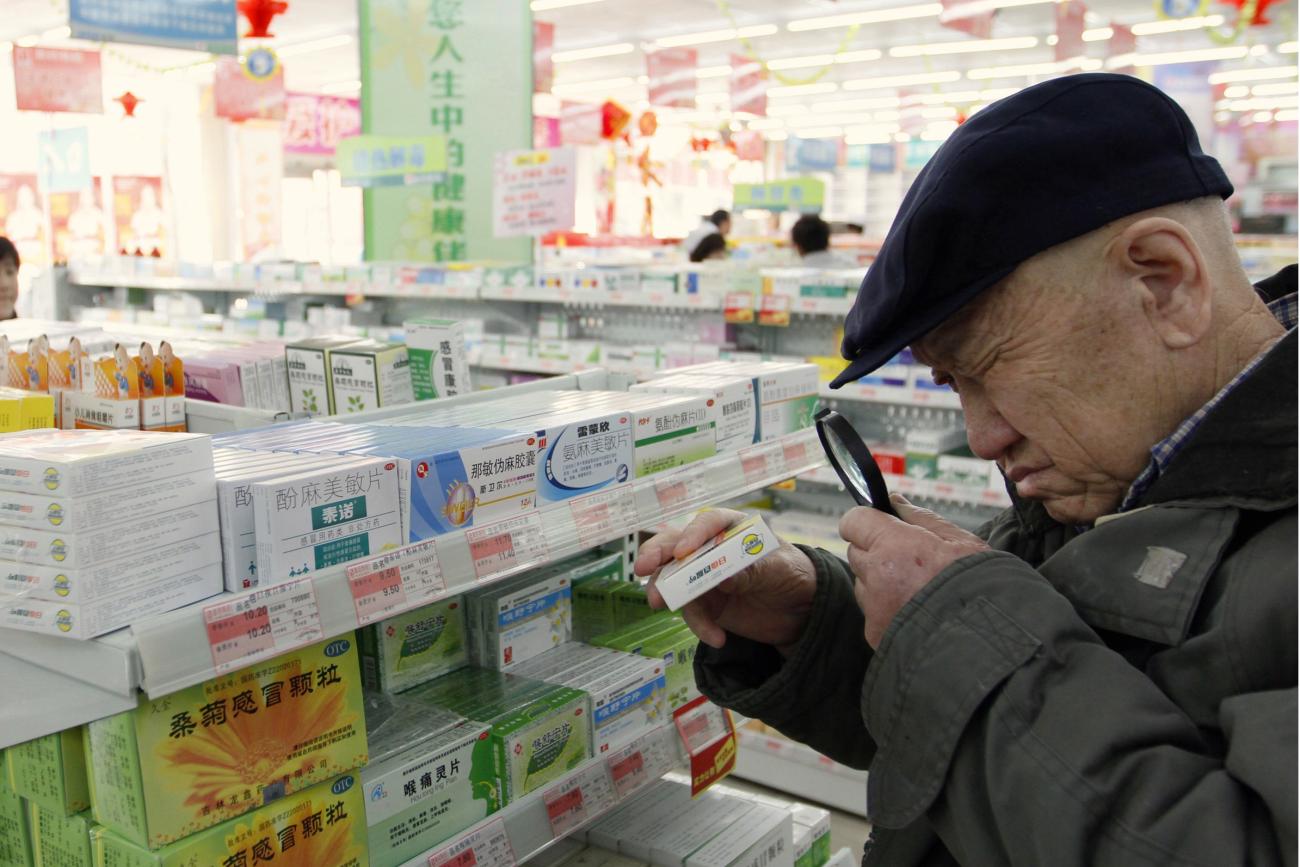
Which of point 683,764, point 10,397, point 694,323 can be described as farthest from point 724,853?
point 694,323

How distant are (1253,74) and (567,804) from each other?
17.7 m

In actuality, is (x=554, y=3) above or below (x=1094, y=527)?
above

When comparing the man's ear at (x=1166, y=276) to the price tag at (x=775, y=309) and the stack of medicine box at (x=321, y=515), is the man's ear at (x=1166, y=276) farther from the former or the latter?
the price tag at (x=775, y=309)

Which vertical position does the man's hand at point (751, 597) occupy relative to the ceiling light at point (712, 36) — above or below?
below

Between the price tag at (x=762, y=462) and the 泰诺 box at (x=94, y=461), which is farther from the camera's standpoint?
the price tag at (x=762, y=462)

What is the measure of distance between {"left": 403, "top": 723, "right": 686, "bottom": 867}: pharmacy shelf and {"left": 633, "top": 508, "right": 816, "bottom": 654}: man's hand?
0.60 m

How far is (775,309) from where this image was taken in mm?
4477

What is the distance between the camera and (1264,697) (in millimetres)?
773

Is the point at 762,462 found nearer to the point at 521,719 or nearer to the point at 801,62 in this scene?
the point at 521,719

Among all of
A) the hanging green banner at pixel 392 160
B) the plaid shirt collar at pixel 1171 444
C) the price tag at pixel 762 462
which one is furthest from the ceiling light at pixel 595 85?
the plaid shirt collar at pixel 1171 444

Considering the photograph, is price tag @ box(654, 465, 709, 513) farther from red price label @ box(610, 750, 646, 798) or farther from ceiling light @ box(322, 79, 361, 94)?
ceiling light @ box(322, 79, 361, 94)

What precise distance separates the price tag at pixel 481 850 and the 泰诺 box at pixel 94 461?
2.22 ft

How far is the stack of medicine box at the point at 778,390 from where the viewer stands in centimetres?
227

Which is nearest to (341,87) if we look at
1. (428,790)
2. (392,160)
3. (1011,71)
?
(1011,71)
